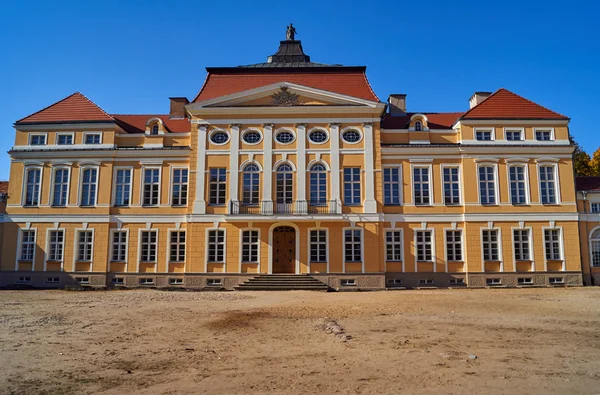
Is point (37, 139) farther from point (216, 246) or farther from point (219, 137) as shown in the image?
point (216, 246)

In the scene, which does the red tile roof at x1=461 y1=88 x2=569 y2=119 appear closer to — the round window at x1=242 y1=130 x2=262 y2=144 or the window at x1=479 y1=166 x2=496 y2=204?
the window at x1=479 y1=166 x2=496 y2=204

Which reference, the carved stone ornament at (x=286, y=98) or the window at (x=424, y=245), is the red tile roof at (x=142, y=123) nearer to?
the carved stone ornament at (x=286, y=98)

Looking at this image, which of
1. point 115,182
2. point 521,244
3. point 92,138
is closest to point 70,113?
point 92,138

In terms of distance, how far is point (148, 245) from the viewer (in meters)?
28.1

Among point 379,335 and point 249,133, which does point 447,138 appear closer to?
point 249,133

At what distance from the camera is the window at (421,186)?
27938 mm

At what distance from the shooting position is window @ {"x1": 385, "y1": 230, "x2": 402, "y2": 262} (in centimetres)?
2741

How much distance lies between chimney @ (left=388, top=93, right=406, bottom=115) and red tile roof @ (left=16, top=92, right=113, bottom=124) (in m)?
19.8

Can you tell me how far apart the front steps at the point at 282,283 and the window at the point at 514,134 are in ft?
49.9

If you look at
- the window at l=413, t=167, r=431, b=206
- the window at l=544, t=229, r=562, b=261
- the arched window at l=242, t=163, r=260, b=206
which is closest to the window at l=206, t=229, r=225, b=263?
the arched window at l=242, t=163, r=260, b=206

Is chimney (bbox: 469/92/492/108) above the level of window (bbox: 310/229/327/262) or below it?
above

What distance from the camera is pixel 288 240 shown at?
2734cm

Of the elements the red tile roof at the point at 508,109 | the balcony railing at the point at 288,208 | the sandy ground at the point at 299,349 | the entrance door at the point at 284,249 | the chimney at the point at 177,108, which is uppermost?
the chimney at the point at 177,108

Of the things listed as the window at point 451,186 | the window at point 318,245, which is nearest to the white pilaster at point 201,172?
the window at point 318,245
